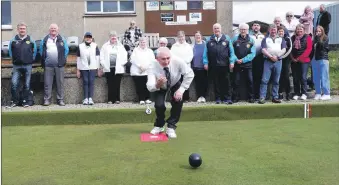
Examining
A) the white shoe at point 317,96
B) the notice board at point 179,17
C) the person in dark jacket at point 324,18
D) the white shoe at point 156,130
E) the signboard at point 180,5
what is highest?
the signboard at point 180,5

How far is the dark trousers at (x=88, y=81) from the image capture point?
9.79m

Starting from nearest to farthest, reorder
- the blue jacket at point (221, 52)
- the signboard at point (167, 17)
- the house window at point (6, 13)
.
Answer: the blue jacket at point (221, 52) < the signboard at point (167, 17) < the house window at point (6, 13)

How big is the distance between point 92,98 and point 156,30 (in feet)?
20.4

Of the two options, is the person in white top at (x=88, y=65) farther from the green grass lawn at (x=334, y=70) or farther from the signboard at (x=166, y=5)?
the green grass lawn at (x=334, y=70)

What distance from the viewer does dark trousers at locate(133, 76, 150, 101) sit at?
32.3 ft

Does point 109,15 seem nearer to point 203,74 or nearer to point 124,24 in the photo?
point 124,24

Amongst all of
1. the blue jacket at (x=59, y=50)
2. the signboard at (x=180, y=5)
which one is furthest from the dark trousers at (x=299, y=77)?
the signboard at (x=180, y=5)

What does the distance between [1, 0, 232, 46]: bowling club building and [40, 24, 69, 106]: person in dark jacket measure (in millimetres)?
6411

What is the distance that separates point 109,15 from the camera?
1611 centimetres

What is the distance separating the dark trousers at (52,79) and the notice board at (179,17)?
21.3 ft

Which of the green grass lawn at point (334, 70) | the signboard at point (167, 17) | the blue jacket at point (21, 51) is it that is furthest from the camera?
the signboard at point (167, 17)

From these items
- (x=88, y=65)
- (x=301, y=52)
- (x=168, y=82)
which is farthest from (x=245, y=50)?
(x=88, y=65)

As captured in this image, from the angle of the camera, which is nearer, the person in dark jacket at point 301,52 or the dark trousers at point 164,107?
the dark trousers at point 164,107

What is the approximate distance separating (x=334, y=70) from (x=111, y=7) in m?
8.00
